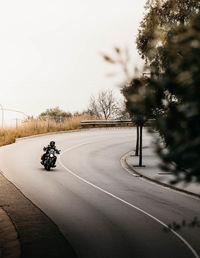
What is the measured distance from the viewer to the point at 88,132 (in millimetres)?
50812

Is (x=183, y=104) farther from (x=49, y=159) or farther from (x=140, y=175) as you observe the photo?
(x=49, y=159)

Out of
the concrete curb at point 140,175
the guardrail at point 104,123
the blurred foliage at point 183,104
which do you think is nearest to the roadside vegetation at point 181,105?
the blurred foliage at point 183,104

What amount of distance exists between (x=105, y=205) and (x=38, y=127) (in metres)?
35.2

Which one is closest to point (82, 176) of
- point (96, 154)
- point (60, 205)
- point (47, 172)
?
point (47, 172)

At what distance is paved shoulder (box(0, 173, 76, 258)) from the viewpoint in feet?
37.8

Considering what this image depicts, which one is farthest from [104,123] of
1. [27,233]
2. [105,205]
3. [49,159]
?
[27,233]

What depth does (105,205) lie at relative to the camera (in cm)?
1797

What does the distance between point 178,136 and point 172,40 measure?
42.1 inches

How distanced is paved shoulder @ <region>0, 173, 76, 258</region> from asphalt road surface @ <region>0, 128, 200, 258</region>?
1.27ft

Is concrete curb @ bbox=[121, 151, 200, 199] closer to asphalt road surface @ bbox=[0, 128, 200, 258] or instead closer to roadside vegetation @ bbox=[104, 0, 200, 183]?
asphalt road surface @ bbox=[0, 128, 200, 258]

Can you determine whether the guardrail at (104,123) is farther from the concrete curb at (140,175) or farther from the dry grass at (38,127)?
the concrete curb at (140,175)

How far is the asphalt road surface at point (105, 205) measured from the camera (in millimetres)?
12430

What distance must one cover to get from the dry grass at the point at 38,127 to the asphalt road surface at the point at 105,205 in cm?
1224

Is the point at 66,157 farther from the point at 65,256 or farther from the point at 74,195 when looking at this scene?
the point at 65,256
